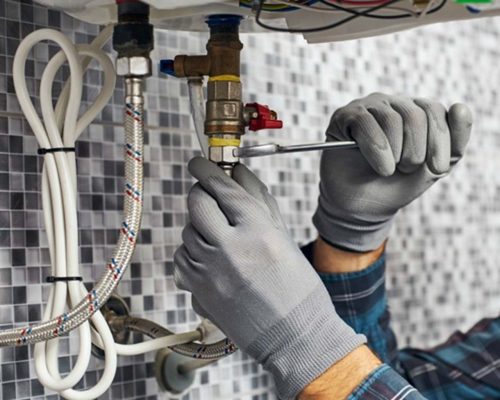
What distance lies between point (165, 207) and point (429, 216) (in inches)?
21.9

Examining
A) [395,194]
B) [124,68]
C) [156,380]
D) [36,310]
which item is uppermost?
[124,68]

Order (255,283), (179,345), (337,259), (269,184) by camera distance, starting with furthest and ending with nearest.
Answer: (269,184)
(337,259)
(179,345)
(255,283)

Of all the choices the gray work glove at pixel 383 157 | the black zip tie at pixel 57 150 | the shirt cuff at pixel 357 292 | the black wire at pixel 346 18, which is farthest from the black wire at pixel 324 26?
the shirt cuff at pixel 357 292

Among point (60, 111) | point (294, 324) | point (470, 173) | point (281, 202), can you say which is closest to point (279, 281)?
point (294, 324)

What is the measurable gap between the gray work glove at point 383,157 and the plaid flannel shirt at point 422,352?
0.10 m

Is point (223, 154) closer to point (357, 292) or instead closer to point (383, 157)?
point (383, 157)

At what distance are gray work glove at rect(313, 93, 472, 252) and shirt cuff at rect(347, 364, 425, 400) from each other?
19 cm

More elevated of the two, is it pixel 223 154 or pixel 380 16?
pixel 380 16

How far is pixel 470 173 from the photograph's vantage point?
5.06 ft

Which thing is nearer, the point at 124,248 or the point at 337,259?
the point at 124,248

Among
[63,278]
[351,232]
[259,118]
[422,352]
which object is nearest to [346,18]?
[259,118]

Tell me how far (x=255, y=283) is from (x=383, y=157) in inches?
7.6

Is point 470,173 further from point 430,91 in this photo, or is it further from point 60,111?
point 60,111

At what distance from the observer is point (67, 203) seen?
2.79ft
